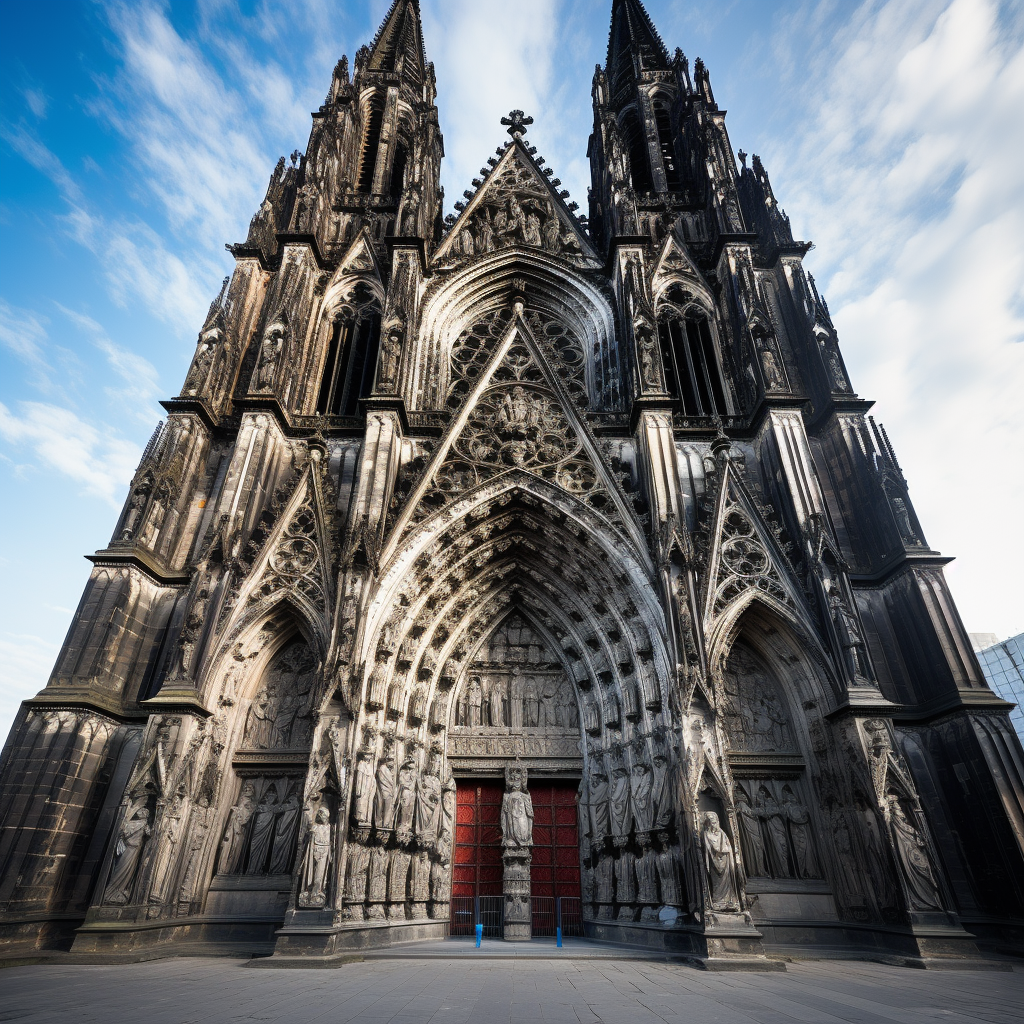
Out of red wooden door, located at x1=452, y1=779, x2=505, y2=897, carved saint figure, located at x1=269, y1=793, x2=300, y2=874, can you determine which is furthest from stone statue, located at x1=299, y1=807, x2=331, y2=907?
red wooden door, located at x1=452, y1=779, x2=505, y2=897

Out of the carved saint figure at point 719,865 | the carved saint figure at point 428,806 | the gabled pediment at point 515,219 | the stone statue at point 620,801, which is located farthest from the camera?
the gabled pediment at point 515,219

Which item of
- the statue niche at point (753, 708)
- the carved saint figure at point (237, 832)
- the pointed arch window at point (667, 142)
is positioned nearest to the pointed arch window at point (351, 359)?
the carved saint figure at point (237, 832)

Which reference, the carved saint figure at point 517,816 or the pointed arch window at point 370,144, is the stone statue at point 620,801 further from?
the pointed arch window at point 370,144

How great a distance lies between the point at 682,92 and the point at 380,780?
26.0 meters

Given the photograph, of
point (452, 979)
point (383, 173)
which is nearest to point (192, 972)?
point (452, 979)

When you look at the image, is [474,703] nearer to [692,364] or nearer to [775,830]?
[775,830]

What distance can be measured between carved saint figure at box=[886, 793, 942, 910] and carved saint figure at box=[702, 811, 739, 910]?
254cm

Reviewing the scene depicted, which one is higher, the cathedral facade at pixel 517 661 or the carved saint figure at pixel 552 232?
the carved saint figure at pixel 552 232

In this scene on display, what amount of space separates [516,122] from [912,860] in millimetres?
25324

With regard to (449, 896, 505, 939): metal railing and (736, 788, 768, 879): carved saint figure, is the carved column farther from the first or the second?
(736, 788, 768, 879): carved saint figure

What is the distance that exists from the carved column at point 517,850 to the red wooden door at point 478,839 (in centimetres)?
51

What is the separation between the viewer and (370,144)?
24.2 metres

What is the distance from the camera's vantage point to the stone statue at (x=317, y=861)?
9258mm

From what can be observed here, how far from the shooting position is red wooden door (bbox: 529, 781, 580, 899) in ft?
41.0
